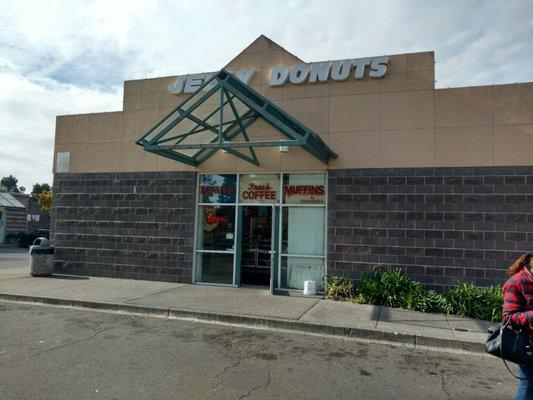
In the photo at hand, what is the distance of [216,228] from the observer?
1233cm

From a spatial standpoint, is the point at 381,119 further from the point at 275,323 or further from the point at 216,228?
the point at 275,323

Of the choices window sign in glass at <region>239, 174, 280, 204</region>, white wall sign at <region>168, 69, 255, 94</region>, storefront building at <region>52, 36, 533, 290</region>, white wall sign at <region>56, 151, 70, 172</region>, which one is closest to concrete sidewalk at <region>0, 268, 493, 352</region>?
storefront building at <region>52, 36, 533, 290</region>

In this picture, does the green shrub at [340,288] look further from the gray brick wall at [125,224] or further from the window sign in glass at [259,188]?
the gray brick wall at [125,224]

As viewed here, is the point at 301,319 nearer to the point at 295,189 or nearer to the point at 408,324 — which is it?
the point at 408,324

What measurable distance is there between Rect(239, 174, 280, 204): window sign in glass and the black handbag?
26.9 feet

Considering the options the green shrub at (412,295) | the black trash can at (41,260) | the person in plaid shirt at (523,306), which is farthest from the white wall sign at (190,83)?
the person in plaid shirt at (523,306)

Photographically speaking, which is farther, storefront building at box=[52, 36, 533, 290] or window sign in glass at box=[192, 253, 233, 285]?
window sign in glass at box=[192, 253, 233, 285]

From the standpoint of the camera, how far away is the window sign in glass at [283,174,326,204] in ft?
37.6

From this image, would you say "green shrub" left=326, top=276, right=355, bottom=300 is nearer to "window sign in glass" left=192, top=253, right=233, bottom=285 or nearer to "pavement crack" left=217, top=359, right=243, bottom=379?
"window sign in glass" left=192, top=253, right=233, bottom=285

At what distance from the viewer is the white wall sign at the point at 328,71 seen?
10992mm

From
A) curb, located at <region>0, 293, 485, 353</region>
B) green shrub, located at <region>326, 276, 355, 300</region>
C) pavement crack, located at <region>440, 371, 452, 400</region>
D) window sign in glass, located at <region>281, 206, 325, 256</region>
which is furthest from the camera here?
window sign in glass, located at <region>281, 206, 325, 256</region>

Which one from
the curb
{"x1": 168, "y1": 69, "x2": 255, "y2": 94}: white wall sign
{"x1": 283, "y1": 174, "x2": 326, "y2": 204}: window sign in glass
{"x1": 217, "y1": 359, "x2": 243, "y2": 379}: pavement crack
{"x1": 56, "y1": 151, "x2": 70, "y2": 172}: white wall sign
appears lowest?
{"x1": 217, "y1": 359, "x2": 243, "y2": 379}: pavement crack

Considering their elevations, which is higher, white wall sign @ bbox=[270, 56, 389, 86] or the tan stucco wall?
white wall sign @ bbox=[270, 56, 389, 86]

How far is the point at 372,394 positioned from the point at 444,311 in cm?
475
